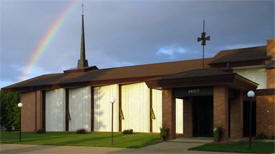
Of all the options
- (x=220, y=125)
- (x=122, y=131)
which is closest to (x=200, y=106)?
(x=220, y=125)

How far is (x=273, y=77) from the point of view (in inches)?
1083

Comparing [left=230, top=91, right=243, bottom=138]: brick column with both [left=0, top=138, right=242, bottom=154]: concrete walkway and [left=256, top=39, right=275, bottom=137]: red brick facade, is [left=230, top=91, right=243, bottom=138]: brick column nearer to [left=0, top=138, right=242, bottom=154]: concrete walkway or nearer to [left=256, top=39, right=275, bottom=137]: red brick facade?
[left=256, top=39, right=275, bottom=137]: red brick facade

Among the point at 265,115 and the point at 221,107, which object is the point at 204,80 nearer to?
the point at 221,107

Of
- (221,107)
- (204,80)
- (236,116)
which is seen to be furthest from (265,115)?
(204,80)

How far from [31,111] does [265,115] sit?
2665 centimetres

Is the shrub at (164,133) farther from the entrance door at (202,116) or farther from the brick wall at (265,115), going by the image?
the brick wall at (265,115)

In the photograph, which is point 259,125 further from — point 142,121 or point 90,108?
point 90,108

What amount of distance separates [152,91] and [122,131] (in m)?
5.28

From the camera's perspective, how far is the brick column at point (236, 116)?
24.6 metres

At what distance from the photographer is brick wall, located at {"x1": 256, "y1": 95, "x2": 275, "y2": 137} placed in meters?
25.5

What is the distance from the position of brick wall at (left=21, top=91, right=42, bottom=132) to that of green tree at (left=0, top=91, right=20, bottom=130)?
2193cm

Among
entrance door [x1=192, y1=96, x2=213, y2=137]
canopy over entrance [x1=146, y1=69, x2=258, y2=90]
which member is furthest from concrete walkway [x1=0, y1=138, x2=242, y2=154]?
entrance door [x1=192, y1=96, x2=213, y2=137]

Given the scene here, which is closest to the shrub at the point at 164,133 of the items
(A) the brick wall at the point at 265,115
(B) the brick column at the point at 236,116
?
Result: (B) the brick column at the point at 236,116

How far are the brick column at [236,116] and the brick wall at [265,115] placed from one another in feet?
7.07
